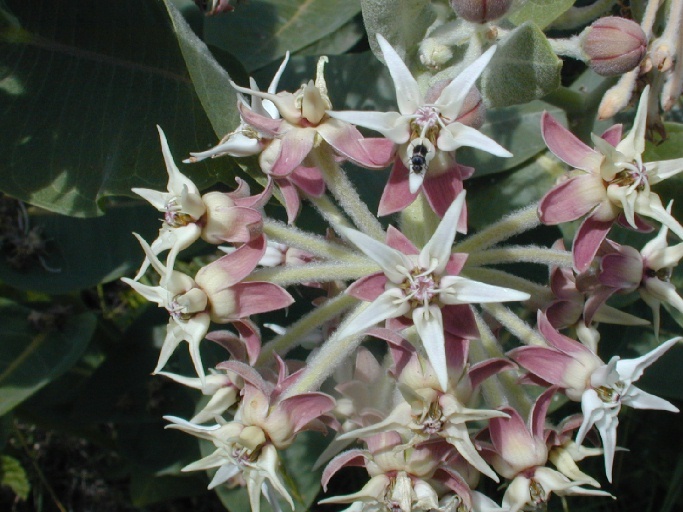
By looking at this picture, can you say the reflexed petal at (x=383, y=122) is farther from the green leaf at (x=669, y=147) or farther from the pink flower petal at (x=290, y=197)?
the green leaf at (x=669, y=147)

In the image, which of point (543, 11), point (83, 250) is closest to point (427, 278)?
point (543, 11)

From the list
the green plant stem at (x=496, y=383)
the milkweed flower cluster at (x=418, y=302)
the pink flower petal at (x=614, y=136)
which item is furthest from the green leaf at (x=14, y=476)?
the pink flower petal at (x=614, y=136)

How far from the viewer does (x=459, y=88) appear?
54.6 inches

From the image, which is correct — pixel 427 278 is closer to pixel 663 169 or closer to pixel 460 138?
pixel 460 138

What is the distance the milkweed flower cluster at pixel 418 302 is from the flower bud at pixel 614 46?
0.25 m

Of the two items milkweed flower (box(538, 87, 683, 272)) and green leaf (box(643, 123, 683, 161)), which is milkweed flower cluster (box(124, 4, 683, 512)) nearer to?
milkweed flower (box(538, 87, 683, 272))

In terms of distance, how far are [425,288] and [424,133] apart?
0.89 ft

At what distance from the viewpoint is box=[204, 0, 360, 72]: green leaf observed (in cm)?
239

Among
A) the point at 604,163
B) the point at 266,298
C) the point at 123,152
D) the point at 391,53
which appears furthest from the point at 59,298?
the point at 604,163

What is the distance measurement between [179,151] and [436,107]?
1.00 metres

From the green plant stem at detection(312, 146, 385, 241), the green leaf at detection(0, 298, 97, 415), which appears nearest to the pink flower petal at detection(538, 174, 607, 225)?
the green plant stem at detection(312, 146, 385, 241)

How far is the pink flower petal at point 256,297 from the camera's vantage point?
4.70 ft

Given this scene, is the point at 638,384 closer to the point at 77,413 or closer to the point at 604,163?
the point at 604,163

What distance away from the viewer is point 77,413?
2.72 meters
